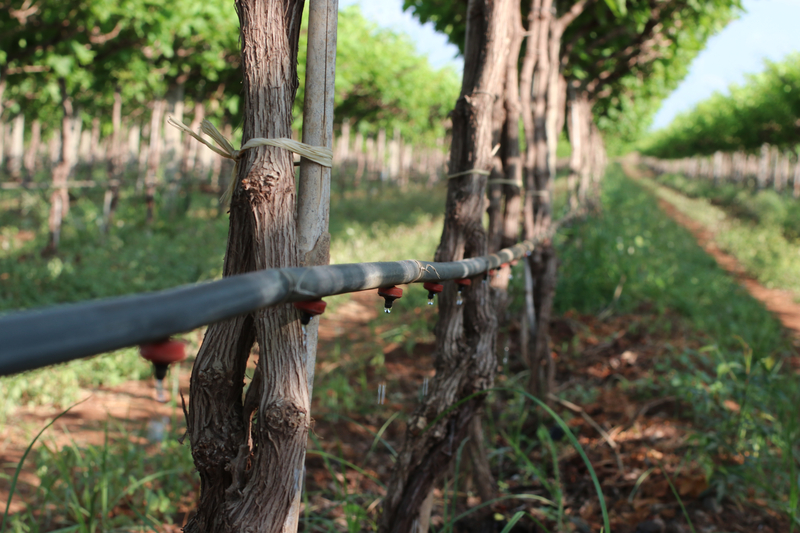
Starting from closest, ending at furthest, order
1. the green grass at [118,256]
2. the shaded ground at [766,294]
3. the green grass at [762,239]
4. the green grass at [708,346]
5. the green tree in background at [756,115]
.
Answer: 1. the green grass at [708,346]
2. the green grass at [118,256]
3. the shaded ground at [766,294]
4. the green grass at [762,239]
5. the green tree in background at [756,115]

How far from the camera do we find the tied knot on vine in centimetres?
126

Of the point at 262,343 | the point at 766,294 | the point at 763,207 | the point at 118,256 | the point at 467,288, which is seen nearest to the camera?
the point at 262,343

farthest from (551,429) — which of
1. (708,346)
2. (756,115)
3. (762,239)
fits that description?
(756,115)

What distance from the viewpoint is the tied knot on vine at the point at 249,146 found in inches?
49.6

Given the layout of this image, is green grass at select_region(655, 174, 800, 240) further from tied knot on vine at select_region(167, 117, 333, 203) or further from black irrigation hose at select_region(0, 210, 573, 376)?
black irrigation hose at select_region(0, 210, 573, 376)

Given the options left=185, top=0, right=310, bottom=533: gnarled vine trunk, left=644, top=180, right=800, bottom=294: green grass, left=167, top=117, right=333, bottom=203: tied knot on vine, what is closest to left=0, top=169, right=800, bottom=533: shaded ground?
left=185, top=0, right=310, bottom=533: gnarled vine trunk

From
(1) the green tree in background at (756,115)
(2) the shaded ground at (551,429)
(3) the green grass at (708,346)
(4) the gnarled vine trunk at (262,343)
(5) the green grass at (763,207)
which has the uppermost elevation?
(1) the green tree in background at (756,115)

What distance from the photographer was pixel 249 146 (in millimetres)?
1272

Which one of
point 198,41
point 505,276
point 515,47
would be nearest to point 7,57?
point 198,41

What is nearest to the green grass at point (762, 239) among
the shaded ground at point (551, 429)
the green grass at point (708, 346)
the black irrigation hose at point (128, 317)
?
the green grass at point (708, 346)

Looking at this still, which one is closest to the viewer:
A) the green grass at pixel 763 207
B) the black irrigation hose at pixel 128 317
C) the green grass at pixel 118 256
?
the black irrigation hose at pixel 128 317

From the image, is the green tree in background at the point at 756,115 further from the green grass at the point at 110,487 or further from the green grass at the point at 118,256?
the green grass at the point at 110,487

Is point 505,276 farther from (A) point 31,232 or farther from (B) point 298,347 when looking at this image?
(A) point 31,232

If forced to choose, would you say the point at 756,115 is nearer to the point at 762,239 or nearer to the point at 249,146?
the point at 762,239
